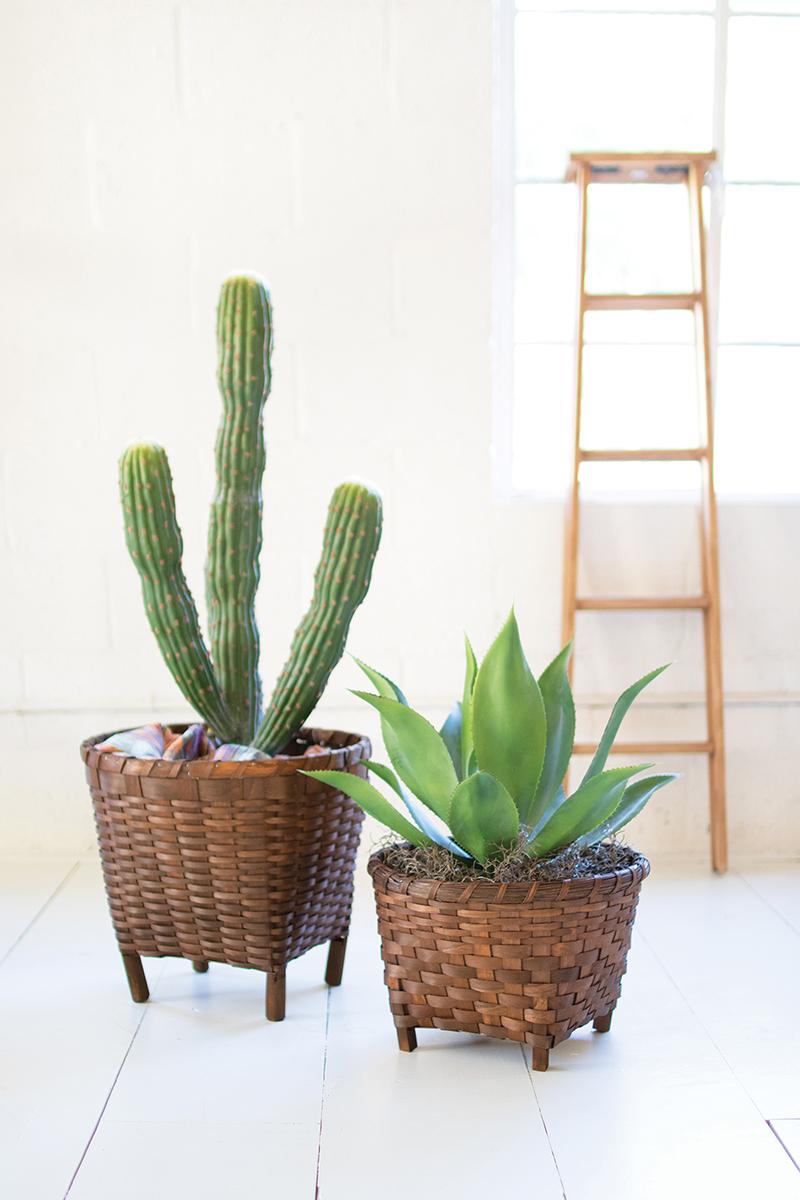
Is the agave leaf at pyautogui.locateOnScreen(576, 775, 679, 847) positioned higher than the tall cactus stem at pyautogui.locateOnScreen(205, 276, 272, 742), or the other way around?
the tall cactus stem at pyautogui.locateOnScreen(205, 276, 272, 742)

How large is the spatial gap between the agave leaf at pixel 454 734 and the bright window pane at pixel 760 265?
160cm

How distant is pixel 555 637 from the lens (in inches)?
119

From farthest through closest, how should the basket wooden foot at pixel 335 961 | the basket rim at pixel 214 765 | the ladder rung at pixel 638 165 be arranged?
the ladder rung at pixel 638 165, the basket wooden foot at pixel 335 961, the basket rim at pixel 214 765

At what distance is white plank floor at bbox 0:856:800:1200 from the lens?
145 centimetres

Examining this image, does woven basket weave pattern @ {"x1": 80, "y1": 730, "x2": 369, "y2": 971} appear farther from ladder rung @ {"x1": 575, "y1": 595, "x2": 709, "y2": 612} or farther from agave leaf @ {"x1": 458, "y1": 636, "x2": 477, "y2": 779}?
ladder rung @ {"x1": 575, "y1": 595, "x2": 709, "y2": 612}

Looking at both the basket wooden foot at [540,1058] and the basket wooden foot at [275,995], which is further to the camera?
the basket wooden foot at [275,995]

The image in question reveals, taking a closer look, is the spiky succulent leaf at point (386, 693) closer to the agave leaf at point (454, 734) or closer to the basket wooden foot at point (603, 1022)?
the agave leaf at point (454, 734)

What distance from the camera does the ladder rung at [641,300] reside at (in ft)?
9.62

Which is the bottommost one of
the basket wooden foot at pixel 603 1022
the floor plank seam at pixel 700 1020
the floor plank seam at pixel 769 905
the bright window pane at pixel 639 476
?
the floor plank seam at pixel 769 905

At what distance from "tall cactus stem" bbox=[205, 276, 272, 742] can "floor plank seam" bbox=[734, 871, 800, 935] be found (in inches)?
45.4

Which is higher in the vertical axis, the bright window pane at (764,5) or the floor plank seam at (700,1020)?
the bright window pane at (764,5)

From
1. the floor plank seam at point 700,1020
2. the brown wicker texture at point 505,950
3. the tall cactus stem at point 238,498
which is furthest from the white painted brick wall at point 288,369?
the brown wicker texture at point 505,950

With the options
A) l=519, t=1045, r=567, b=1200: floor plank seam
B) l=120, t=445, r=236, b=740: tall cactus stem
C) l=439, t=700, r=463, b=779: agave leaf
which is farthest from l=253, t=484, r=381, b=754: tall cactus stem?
l=519, t=1045, r=567, b=1200: floor plank seam

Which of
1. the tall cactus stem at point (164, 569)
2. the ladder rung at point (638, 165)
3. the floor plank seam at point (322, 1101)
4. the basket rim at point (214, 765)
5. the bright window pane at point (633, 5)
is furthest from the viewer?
the bright window pane at point (633, 5)
